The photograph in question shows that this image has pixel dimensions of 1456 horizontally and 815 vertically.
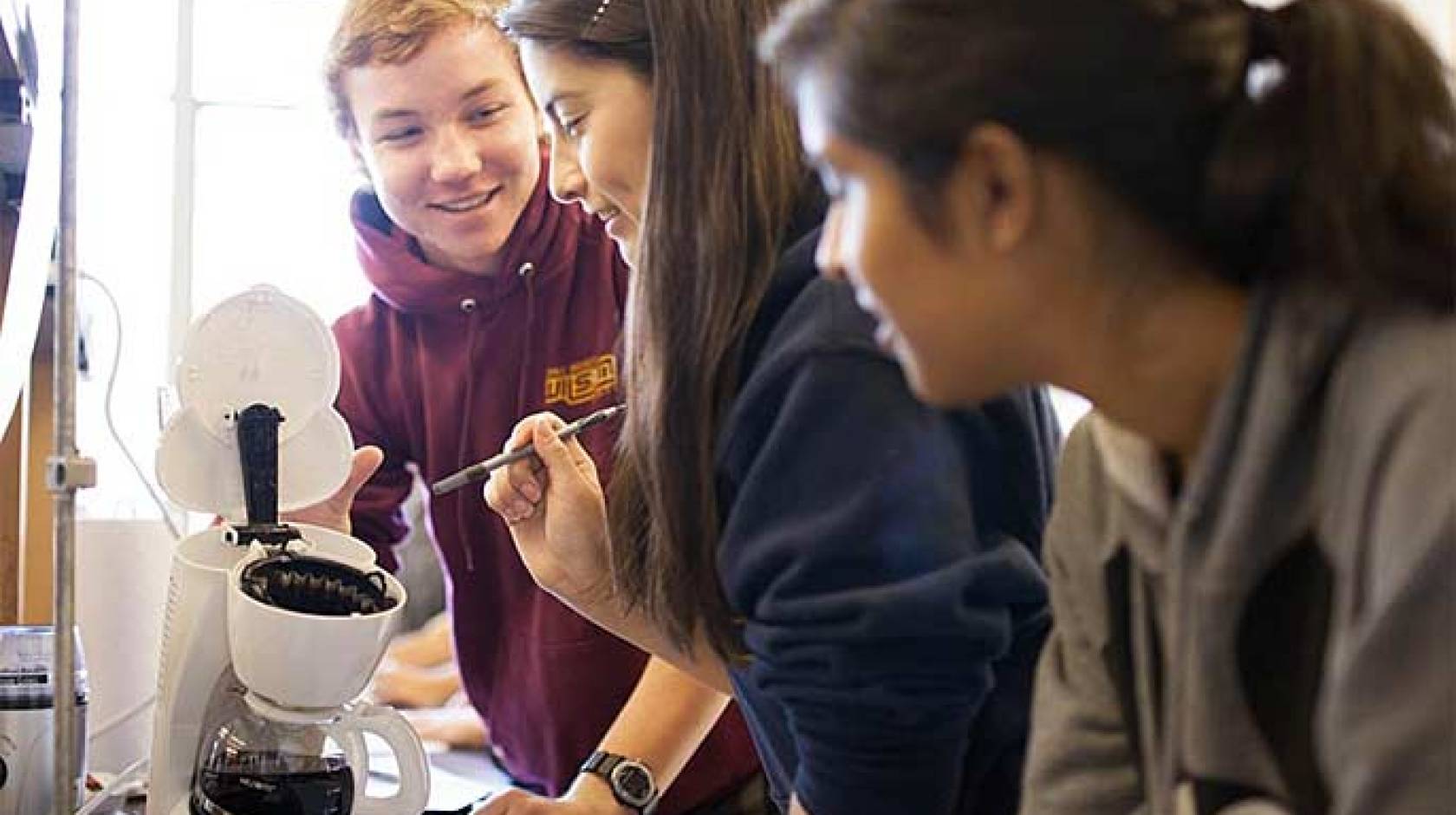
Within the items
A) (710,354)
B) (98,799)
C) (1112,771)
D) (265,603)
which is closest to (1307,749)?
→ (1112,771)

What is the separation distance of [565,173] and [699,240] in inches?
8.3

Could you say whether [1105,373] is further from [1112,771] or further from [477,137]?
[477,137]

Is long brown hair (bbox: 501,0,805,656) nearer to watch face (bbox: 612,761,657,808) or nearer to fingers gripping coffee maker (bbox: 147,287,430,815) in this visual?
fingers gripping coffee maker (bbox: 147,287,430,815)

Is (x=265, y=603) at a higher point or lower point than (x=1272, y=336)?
lower

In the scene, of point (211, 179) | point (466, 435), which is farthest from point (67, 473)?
point (211, 179)

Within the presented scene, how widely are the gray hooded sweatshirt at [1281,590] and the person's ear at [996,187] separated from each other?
0.29 feet

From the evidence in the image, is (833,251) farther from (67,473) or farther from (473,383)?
(473,383)

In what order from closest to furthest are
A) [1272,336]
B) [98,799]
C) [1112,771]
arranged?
1. [1272,336]
2. [1112,771]
3. [98,799]

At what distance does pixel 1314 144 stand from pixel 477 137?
868mm

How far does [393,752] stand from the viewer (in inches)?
41.5

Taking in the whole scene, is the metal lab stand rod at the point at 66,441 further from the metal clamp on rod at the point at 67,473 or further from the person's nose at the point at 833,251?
the person's nose at the point at 833,251

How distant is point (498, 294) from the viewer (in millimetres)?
1405

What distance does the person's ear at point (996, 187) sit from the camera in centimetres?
58

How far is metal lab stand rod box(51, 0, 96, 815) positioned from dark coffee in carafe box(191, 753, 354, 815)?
0.35ft
